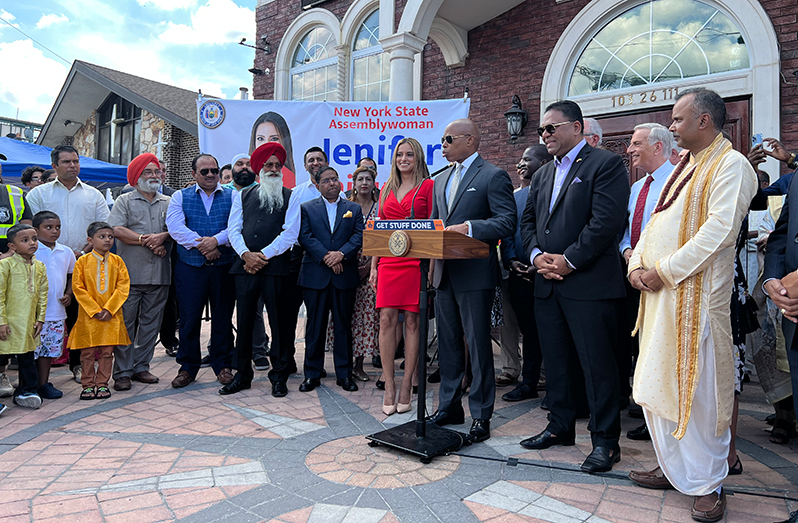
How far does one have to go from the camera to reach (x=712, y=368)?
8.34 feet

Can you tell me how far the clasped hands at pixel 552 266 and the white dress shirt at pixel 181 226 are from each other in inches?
118

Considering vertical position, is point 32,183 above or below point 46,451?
above

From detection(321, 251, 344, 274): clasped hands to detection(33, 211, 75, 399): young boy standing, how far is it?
2314mm

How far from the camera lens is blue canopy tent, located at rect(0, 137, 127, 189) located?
9016mm

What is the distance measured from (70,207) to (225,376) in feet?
7.53

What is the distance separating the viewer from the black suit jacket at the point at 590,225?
307cm

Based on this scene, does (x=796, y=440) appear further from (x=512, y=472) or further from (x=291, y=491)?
(x=291, y=491)

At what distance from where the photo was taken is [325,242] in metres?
4.85

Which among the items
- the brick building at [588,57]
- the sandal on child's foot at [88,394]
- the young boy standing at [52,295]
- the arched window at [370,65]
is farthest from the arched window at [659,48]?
the sandal on child's foot at [88,394]

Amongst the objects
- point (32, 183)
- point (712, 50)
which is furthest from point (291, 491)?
point (712, 50)

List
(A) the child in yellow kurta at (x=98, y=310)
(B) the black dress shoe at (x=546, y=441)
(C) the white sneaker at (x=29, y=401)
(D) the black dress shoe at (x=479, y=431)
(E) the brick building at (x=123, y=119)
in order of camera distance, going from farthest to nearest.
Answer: (E) the brick building at (x=123, y=119) < (A) the child in yellow kurta at (x=98, y=310) < (C) the white sneaker at (x=29, y=401) < (D) the black dress shoe at (x=479, y=431) < (B) the black dress shoe at (x=546, y=441)

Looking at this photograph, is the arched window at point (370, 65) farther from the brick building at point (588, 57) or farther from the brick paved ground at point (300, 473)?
the brick paved ground at point (300, 473)

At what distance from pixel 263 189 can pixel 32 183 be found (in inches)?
171

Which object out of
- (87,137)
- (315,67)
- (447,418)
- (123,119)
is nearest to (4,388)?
(447,418)
